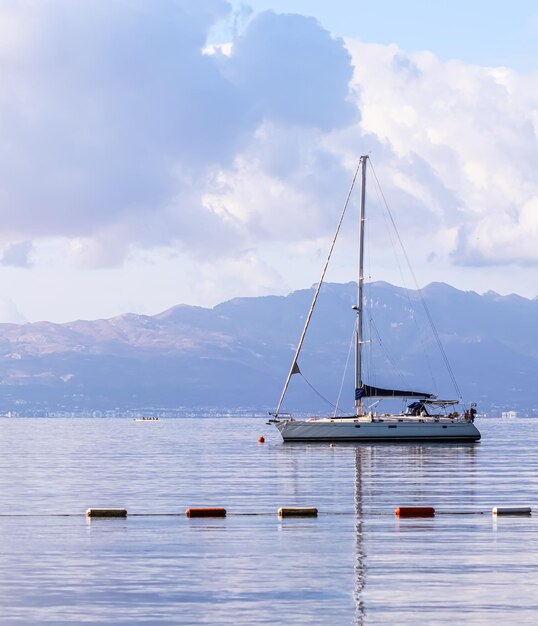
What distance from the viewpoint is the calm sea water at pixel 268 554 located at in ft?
108

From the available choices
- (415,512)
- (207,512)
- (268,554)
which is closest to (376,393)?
(415,512)

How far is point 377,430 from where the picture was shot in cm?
14488

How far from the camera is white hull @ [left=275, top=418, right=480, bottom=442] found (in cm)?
14462

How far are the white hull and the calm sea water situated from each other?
5849 centimetres

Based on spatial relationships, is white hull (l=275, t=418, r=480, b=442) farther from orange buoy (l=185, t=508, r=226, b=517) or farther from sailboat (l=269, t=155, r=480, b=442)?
orange buoy (l=185, t=508, r=226, b=517)

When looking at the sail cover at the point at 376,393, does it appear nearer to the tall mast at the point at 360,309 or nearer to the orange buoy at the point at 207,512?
the tall mast at the point at 360,309

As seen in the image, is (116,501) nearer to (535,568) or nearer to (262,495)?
(262,495)

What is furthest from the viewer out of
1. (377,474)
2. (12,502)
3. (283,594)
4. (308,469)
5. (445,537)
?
(308,469)

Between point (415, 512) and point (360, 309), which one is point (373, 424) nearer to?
point (360, 309)

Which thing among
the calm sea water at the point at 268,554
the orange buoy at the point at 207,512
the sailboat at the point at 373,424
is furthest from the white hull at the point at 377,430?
the orange buoy at the point at 207,512

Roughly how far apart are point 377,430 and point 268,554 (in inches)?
4020

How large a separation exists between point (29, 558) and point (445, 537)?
13840mm

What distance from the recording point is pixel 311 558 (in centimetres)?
4219

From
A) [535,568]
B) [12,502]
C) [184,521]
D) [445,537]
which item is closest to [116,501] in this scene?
[12,502]
